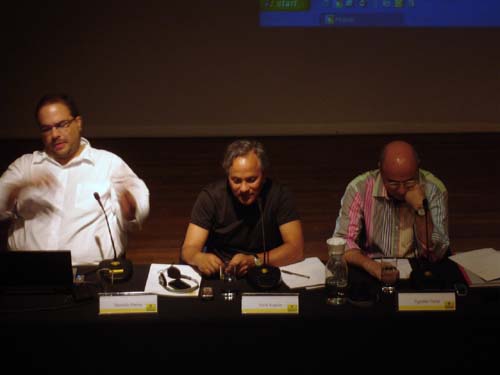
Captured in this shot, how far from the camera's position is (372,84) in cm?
713

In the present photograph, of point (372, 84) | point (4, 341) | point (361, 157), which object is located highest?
point (372, 84)

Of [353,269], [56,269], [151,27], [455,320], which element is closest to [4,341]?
[56,269]

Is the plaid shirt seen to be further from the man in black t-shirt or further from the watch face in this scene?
the watch face

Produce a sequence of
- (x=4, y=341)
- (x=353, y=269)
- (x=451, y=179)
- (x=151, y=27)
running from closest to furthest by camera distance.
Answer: (x=4, y=341) → (x=353, y=269) → (x=451, y=179) → (x=151, y=27)

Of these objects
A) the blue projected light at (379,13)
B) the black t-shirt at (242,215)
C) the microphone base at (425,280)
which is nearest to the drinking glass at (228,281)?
the black t-shirt at (242,215)

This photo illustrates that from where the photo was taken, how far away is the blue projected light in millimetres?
6723

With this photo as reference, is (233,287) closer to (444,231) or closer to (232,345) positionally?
(232,345)

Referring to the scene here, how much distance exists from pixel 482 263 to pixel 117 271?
1.38m

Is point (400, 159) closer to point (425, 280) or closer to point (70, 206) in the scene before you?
point (425, 280)

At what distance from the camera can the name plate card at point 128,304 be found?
6.75 feet

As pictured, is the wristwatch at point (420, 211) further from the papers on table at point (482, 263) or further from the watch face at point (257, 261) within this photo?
the watch face at point (257, 261)

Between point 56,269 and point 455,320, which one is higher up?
point 56,269

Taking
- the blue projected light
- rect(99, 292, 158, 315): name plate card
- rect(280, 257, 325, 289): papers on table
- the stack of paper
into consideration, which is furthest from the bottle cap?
the blue projected light

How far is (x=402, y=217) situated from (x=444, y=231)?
19 cm
